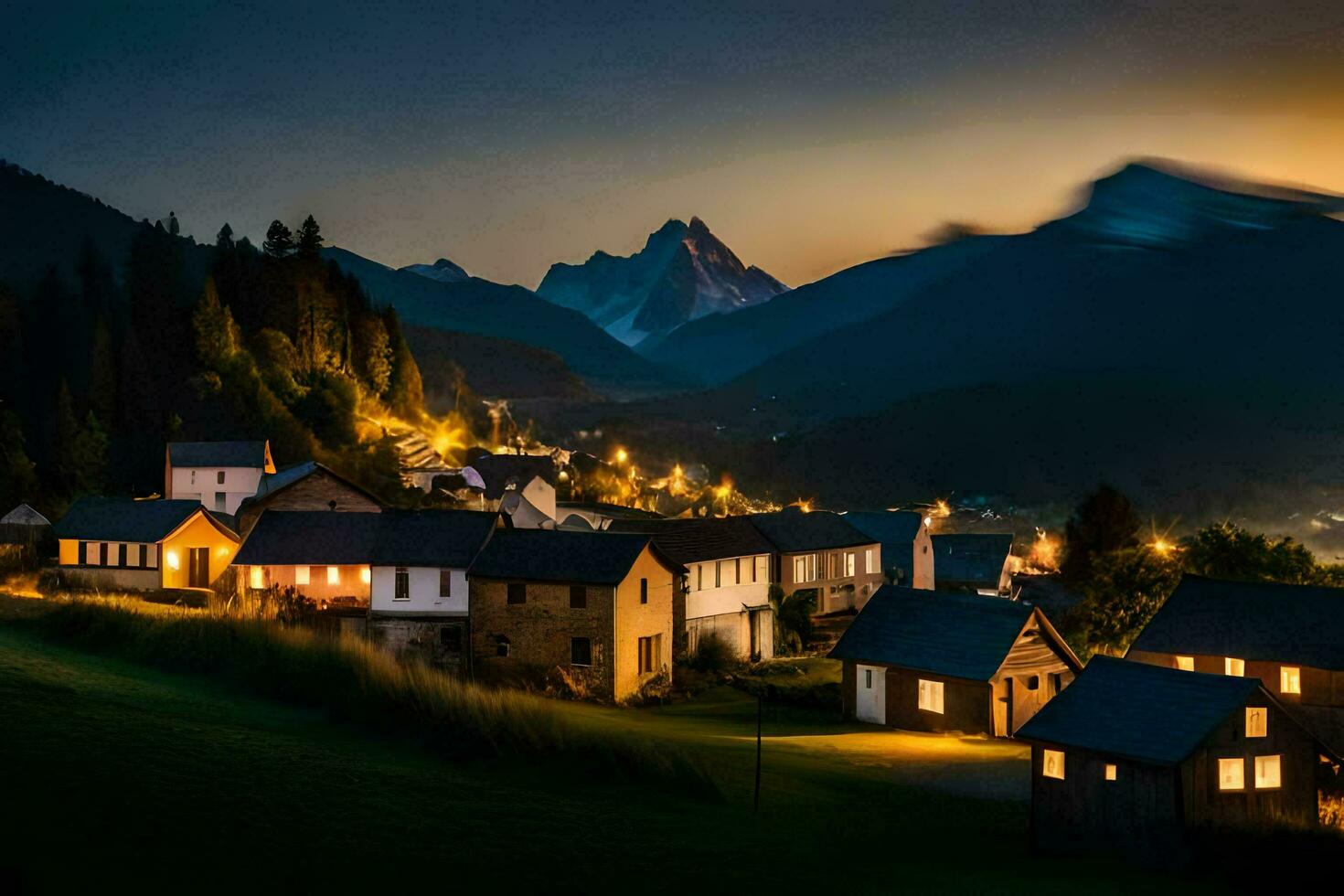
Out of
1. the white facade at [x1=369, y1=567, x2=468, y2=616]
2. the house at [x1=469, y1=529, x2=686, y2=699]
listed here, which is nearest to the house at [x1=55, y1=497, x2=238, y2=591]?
the white facade at [x1=369, y1=567, x2=468, y2=616]

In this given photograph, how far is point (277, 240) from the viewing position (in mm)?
102938

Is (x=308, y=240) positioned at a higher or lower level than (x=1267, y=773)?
higher

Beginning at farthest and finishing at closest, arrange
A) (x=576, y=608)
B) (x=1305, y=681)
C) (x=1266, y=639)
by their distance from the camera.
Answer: (x=576, y=608)
(x=1266, y=639)
(x=1305, y=681)

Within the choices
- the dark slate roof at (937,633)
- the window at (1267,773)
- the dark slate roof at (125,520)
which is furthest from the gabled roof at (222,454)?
the window at (1267,773)

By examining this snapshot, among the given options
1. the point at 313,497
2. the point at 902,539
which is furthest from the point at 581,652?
the point at 902,539

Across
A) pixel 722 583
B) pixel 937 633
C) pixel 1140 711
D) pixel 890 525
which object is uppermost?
pixel 890 525

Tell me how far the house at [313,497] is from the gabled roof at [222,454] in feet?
15.1

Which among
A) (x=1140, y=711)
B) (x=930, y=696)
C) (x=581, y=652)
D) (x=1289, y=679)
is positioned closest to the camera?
(x=1140, y=711)

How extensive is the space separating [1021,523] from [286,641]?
133 metres

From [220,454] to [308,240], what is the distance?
32884mm

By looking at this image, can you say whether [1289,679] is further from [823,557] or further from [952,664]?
[823,557]

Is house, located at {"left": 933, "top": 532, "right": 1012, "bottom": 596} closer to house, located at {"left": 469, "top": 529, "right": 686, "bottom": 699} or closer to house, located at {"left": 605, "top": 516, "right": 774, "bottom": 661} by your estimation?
house, located at {"left": 605, "top": 516, "right": 774, "bottom": 661}

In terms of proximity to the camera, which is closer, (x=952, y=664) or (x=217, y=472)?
(x=952, y=664)

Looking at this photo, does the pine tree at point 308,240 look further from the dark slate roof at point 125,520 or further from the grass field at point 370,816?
the grass field at point 370,816
